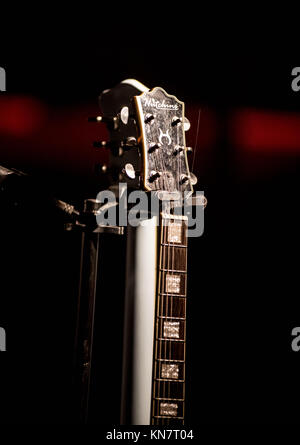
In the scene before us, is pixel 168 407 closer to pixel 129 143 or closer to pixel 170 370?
pixel 170 370

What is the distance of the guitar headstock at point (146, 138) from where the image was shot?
1.30 meters

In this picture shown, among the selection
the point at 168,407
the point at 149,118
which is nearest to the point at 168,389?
the point at 168,407

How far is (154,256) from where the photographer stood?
1304mm

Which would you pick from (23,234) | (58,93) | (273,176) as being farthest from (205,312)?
(58,93)

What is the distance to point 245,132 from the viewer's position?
162 cm

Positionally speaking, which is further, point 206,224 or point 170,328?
point 206,224

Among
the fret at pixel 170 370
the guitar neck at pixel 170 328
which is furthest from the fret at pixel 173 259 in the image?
the fret at pixel 170 370

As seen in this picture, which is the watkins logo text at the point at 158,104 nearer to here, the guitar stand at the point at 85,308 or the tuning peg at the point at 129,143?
the tuning peg at the point at 129,143

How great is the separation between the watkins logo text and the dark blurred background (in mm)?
222

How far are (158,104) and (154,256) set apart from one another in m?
0.40

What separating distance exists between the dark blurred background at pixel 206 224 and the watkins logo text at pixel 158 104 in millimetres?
222

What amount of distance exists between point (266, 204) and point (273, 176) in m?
0.09

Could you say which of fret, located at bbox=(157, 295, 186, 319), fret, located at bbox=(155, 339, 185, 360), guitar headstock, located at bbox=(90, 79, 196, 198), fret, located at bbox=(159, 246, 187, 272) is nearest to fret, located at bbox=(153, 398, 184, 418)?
fret, located at bbox=(155, 339, 185, 360)
